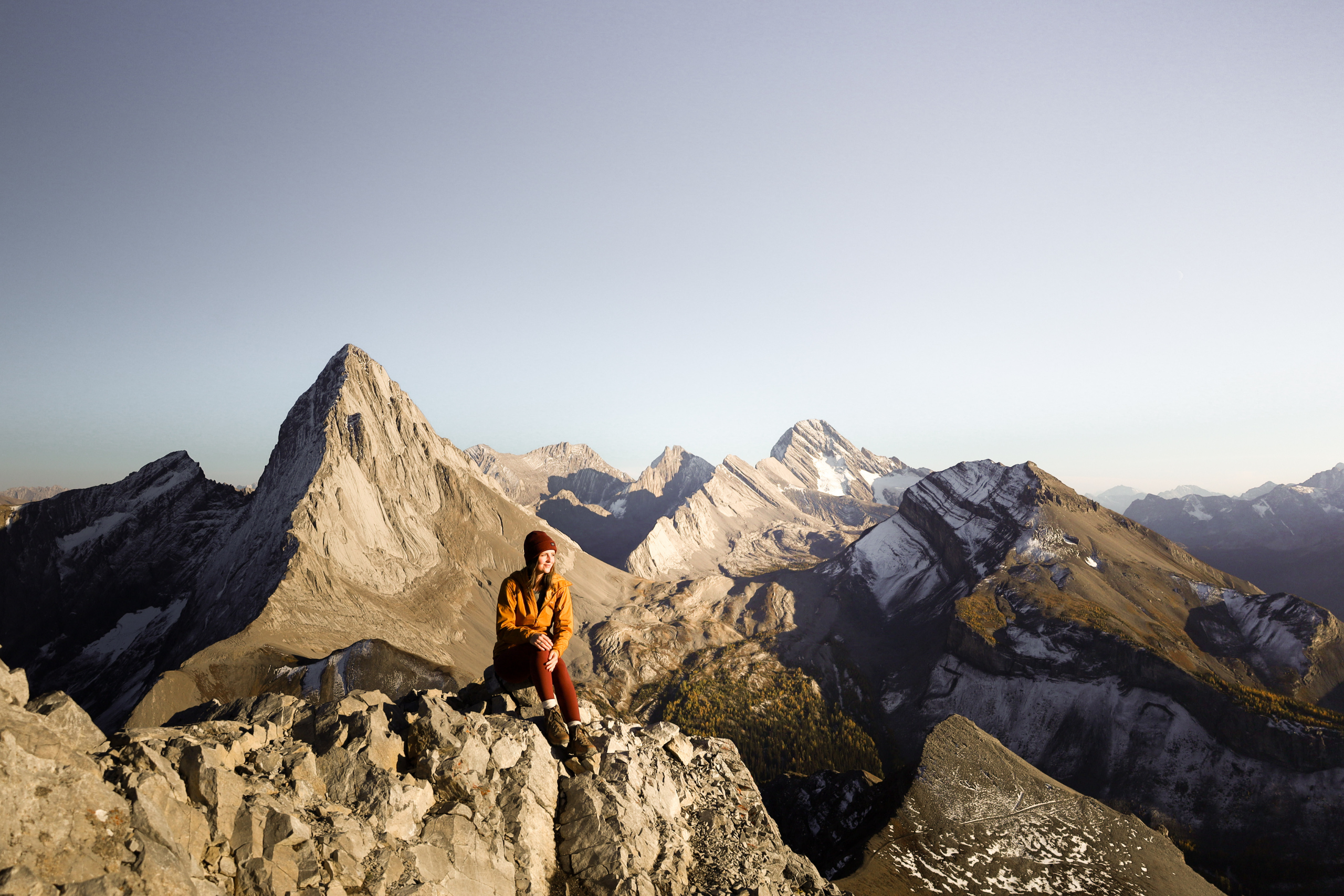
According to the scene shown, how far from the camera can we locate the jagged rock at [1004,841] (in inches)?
1131

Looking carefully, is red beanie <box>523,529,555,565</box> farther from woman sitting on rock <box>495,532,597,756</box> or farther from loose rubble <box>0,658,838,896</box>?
loose rubble <box>0,658,838,896</box>

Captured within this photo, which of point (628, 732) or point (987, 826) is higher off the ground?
point (628, 732)

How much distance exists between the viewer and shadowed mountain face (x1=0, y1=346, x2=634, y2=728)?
6444cm

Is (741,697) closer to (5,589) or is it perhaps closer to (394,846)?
(394,846)

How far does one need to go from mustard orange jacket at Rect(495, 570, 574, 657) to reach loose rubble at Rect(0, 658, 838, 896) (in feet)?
5.18

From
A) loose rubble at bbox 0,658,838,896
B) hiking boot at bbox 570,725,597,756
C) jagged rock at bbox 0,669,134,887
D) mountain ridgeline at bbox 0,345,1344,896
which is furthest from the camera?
mountain ridgeline at bbox 0,345,1344,896

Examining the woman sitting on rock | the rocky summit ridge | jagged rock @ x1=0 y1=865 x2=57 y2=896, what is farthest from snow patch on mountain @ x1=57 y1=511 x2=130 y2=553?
jagged rock @ x1=0 y1=865 x2=57 y2=896

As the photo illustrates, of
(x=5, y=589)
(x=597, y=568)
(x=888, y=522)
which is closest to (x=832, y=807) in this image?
(x=597, y=568)

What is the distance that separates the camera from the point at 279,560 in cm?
6712

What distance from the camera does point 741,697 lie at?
90500 millimetres

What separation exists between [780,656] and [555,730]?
10245 centimetres

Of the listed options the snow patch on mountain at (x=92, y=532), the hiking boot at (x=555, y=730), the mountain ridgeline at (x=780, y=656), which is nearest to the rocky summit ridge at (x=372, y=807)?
the mountain ridgeline at (x=780, y=656)

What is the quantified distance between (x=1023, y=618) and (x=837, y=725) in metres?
30.0

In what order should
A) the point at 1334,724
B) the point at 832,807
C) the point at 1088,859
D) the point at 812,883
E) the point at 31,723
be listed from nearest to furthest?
the point at 31,723, the point at 812,883, the point at 1088,859, the point at 832,807, the point at 1334,724
